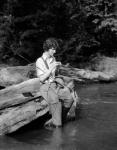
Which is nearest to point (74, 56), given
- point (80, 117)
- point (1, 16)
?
point (1, 16)

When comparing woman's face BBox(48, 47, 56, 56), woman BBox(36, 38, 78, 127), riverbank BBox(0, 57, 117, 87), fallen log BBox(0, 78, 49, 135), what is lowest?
riverbank BBox(0, 57, 117, 87)

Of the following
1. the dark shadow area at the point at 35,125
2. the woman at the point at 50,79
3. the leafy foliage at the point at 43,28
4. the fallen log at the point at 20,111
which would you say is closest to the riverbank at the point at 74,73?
the leafy foliage at the point at 43,28

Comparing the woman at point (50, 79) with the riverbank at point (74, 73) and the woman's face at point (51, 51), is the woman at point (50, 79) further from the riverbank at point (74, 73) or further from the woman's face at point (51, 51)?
the riverbank at point (74, 73)

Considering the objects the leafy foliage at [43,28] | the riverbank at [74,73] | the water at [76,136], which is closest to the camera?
the water at [76,136]

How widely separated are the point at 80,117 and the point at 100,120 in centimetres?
55

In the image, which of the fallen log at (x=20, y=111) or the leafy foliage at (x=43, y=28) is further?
the leafy foliage at (x=43, y=28)

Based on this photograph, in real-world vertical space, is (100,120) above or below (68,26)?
below

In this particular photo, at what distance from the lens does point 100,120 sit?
27.9 feet

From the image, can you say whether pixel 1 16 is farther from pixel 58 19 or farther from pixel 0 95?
pixel 0 95

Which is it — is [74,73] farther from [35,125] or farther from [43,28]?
[35,125]

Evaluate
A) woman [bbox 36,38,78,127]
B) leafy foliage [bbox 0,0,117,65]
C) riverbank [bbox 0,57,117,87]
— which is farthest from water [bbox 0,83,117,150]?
leafy foliage [bbox 0,0,117,65]

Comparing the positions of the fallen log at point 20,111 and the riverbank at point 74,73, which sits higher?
the fallen log at point 20,111

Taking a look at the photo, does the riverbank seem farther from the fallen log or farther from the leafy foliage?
the fallen log

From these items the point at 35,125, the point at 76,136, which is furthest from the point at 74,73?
the point at 76,136
